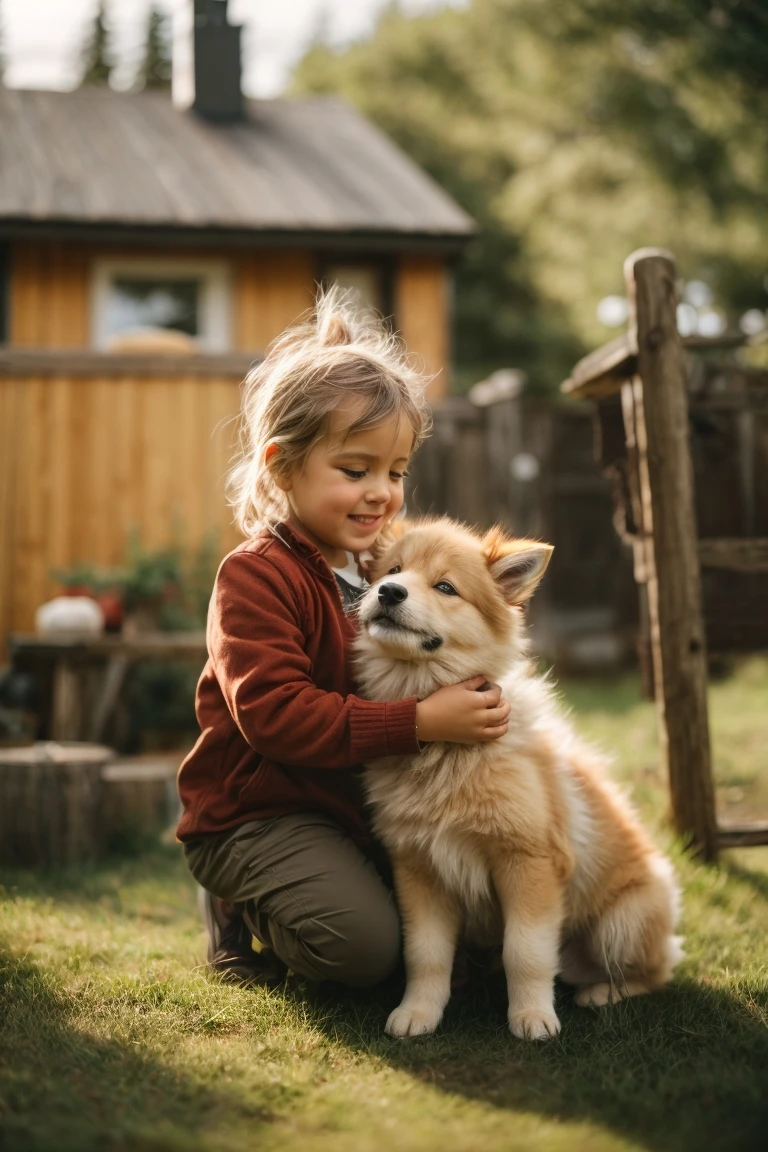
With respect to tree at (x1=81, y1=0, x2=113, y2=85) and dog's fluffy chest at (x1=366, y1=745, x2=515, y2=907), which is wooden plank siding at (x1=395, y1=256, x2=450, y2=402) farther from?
tree at (x1=81, y1=0, x2=113, y2=85)

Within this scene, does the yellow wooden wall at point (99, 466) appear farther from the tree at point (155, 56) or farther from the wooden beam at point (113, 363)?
the tree at point (155, 56)

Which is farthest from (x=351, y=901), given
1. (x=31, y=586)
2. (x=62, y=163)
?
(x=62, y=163)

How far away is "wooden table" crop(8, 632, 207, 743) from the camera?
18.4 ft

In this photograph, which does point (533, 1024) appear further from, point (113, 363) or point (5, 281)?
point (5, 281)

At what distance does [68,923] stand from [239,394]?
439 cm

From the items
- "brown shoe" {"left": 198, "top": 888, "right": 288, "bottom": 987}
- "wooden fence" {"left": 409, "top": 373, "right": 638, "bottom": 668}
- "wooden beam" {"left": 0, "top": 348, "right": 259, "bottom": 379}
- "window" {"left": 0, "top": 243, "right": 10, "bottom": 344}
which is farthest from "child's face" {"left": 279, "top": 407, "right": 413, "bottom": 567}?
"window" {"left": 0, "top": 243, "right": 10, "bottom": 344}

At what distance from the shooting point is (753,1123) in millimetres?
1904

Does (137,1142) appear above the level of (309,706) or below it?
below

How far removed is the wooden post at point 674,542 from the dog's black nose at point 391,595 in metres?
1.53

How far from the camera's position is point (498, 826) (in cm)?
253

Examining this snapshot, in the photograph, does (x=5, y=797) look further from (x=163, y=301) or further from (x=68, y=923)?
(x=163, y=301)

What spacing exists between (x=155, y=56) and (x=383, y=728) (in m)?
27.1

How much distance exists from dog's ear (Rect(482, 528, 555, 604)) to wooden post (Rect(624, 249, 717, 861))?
117 cm

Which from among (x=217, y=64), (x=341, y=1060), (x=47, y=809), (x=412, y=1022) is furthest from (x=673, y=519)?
(x=217, y=64)
